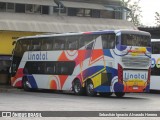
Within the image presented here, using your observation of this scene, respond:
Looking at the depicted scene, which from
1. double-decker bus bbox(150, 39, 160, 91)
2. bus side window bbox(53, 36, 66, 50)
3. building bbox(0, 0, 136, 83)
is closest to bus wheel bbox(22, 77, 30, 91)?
bus side window bbox(53, 36, 66, 50)

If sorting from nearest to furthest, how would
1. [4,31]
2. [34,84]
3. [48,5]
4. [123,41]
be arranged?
[123,41] < [34,84] < [4,31] < [48,5]

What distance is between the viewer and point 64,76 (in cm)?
3164

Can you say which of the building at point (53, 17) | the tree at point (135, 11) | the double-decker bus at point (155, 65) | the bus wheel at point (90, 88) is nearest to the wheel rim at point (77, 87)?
the bus wheel at point (90, 88)

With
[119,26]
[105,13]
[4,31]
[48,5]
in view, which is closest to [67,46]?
[4,31]

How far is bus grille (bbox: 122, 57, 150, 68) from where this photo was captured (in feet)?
92.0

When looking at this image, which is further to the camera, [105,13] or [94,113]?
[105,13]

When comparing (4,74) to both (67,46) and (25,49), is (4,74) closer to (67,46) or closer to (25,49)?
(25,49)

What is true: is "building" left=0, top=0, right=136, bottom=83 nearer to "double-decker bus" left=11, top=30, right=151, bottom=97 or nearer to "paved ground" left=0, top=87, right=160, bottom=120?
"double-decker bus" left=11, top=30, right=151, bottom=97

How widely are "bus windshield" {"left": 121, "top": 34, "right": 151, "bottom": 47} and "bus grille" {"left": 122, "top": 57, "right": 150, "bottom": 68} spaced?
73 cm

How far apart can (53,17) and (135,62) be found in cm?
2002

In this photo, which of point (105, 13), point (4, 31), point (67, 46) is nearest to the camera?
point (67, 46)

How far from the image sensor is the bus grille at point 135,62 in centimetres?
2803

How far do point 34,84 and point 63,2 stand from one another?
15217 millimetres

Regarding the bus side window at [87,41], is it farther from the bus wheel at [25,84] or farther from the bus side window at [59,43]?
the bus wheel at [25,84]
